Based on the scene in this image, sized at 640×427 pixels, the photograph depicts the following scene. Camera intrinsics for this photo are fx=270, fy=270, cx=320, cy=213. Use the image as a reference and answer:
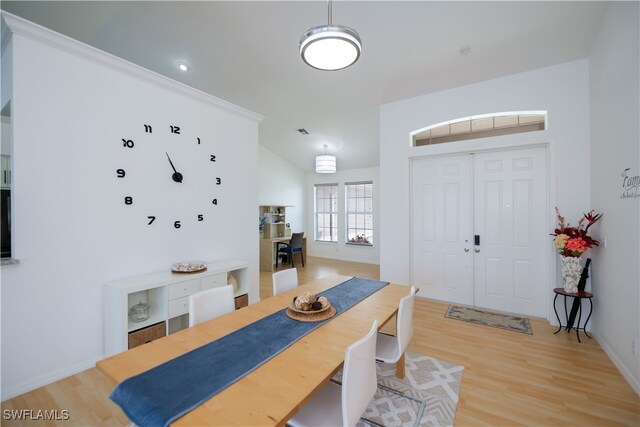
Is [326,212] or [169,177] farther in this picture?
[326,212]

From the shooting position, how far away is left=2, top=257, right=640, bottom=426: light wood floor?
1.88m

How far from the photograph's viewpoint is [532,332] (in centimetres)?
315

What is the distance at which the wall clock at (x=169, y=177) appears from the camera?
284 centimetres

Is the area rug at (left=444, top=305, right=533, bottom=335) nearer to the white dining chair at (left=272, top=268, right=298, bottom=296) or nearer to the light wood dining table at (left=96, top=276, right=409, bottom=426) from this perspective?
the light wood dining table at (left=96, top=276, right=409, bottom=426)

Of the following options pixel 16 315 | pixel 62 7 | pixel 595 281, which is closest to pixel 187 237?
pixel 16 315

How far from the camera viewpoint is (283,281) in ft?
8.32

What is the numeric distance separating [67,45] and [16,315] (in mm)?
2302

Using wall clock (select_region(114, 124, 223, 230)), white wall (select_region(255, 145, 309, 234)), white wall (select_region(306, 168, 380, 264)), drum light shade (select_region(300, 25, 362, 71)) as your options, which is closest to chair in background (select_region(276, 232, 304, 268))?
white wall (select_region(255, 145, 309, 234))

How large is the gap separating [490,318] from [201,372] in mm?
3686

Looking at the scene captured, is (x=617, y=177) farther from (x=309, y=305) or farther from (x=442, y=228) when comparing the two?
(x=309, y=305)

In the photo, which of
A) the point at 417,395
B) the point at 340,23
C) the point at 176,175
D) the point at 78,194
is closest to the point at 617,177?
the point at 417,395

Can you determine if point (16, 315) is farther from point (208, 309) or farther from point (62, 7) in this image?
point (62, 7)

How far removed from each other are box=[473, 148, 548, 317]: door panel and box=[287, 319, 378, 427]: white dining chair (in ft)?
10.5

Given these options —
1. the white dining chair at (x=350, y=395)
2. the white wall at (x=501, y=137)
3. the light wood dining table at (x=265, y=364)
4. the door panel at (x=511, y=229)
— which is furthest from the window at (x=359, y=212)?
the white dining chair at (x=350, y=395)
